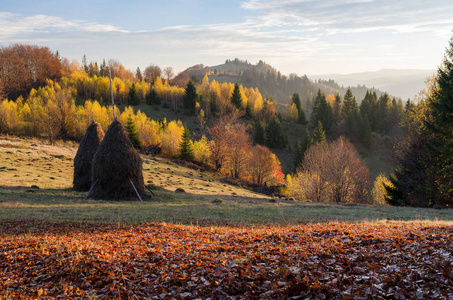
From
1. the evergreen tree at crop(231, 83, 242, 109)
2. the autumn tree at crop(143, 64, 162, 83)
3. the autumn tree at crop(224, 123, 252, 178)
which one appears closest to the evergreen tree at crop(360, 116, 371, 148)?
the evergreen tree at crop(231, 83, 242, 109)

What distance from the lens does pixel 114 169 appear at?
23.1 metres

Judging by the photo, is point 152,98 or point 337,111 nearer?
point 152,98

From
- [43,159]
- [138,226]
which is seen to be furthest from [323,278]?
[43,159]

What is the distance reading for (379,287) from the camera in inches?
227

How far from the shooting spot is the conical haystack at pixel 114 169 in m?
23.1

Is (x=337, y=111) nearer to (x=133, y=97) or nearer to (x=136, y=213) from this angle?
(x=133, y=97)

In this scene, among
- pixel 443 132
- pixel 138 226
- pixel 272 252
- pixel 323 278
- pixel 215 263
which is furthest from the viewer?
pixel 443 132

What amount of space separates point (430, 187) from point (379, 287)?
96.1ft

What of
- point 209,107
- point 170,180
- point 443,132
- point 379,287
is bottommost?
point 170,180

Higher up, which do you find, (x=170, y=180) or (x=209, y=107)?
(x=209, y=107)

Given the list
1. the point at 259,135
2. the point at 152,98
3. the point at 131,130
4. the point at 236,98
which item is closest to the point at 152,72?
the point at 152,98

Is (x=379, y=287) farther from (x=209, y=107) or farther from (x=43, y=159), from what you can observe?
(x=209, y=107)

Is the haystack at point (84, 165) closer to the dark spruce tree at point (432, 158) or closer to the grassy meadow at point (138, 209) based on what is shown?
the grassy meadow at point (138, 209)

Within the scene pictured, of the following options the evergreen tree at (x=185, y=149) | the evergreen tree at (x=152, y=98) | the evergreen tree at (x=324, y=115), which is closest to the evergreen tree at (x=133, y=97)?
the evergreen tree at (x=152, y=98)
